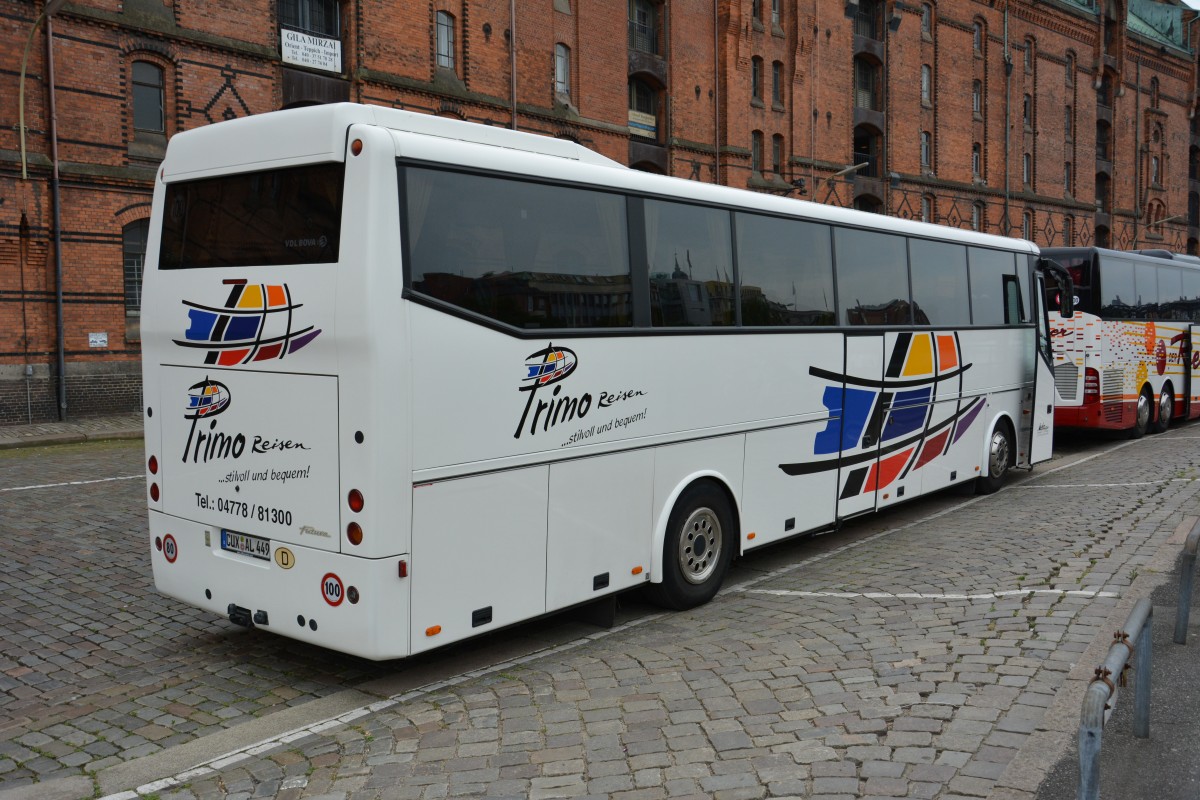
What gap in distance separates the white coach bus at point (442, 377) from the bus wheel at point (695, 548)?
2cm

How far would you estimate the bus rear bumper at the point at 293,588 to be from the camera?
17.9 feet

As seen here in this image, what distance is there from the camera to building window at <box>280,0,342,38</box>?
24578 mm

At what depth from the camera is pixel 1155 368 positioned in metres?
19.9

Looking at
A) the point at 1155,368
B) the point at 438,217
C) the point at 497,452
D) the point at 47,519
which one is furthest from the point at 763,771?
the point at 1155,368

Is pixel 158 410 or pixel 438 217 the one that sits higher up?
pixel 438 217

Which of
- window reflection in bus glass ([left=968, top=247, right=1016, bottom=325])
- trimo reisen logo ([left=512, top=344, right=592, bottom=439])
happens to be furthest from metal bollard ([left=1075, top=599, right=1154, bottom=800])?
window reflection in bus glass ([left=968, top=247, right=1016, bottom=325])

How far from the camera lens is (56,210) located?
20859 mm

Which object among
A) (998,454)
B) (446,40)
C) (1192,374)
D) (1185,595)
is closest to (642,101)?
(446,40)

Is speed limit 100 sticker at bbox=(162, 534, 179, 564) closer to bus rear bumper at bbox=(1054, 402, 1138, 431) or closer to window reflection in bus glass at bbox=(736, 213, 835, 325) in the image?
window reflection in bus glass at bbox=(736, 213, 835, 325)

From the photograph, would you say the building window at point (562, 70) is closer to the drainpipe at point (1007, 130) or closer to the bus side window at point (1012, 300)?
the bus side window at point (1012, 300)

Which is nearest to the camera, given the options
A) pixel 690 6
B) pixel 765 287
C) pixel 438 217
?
pixel 438 217

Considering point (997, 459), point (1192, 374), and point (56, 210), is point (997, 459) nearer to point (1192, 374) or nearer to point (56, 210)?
point (1192, 374)

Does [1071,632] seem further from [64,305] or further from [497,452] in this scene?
[64,305]

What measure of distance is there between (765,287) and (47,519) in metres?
7.57
